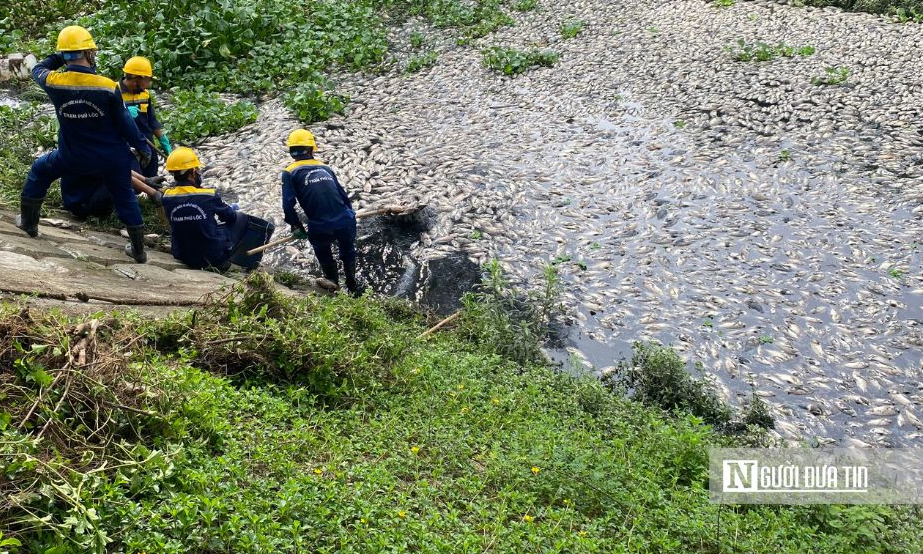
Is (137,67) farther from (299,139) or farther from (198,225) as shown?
(198,225)

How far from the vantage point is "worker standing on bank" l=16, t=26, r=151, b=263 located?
642 centimetres

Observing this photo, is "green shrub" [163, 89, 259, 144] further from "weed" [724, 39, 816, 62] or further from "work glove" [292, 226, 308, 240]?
"weed" [724, 39, 816, 62]

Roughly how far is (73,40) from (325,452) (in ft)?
14.1

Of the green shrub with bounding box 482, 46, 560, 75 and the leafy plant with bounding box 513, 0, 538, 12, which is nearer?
the green shrub with bounding box 482, 46, 560, 75

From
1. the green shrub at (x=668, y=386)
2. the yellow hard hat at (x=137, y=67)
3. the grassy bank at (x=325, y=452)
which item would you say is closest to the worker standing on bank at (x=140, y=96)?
the yellow hard hat at (x=137, y=67)

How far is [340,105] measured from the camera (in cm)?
1270

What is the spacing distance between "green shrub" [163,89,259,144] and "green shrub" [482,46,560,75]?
5.02 meters

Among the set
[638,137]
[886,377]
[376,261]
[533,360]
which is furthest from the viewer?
[638,137]

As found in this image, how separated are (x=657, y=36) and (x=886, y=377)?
1065 centimetres

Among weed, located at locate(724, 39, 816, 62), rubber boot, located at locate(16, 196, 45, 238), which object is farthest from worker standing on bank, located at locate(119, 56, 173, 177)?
weed, located at locate(724, 39, 816, 62)

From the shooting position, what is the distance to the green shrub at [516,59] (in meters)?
14.6

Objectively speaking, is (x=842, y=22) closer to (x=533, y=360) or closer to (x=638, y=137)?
(x=638, y=137)

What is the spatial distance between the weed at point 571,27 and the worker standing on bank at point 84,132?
1115cm

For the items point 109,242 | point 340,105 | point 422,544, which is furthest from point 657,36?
point 422,544
